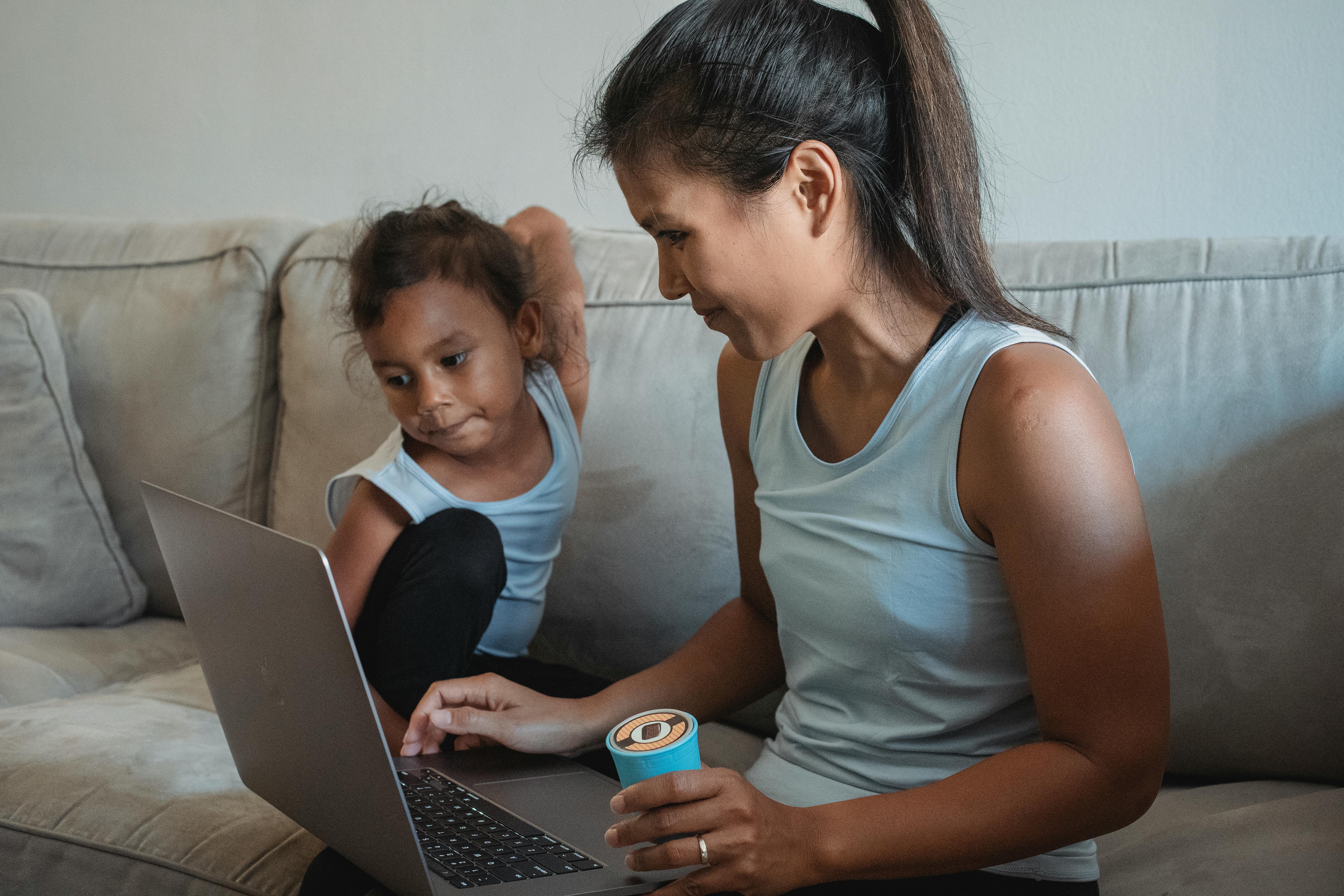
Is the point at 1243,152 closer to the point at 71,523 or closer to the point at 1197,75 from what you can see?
the point at 1197,75

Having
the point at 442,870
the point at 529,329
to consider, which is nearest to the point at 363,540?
the point at 529,329

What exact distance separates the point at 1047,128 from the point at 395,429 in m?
0.99

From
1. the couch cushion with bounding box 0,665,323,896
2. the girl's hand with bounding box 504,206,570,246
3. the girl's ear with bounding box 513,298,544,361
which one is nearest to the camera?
the couch cushion with bounding box 0,665,323,896

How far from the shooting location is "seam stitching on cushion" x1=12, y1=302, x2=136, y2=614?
162 centimetres

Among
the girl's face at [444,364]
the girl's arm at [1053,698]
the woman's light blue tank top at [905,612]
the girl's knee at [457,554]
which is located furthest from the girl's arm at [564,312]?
the girl's arm at [1053,698]

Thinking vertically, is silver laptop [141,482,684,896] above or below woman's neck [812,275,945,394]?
below

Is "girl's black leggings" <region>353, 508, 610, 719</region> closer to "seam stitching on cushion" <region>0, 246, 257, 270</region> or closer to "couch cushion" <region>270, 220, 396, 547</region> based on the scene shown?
"couch cushion" <region>270, 220, 396, 547</region>

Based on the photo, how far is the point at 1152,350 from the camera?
3.48 feet

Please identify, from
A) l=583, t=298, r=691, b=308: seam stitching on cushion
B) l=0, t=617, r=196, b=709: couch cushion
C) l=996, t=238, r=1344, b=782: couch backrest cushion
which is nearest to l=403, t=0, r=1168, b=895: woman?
l=996, t=238, r=1344, b=782: couch backrest cushion

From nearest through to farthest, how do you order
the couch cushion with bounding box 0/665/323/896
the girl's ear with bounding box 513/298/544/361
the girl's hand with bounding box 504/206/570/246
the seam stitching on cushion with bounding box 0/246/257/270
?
the couch cushion with bounding box 0/665/323/896
the girl's ear with bounding box 513/298/544/361
the girl's hand with bounding box 504/206/570/246
the seam stitching on cushion with bounding box 0/246/257/270

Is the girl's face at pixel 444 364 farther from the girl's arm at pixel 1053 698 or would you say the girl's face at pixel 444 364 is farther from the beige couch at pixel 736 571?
the girl's arm at pixel 1053 698

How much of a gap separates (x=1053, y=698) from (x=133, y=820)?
86 centimetres

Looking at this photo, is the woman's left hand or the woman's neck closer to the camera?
the woman's left hand

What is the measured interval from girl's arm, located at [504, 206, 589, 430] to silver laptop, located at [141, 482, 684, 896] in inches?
21.7
